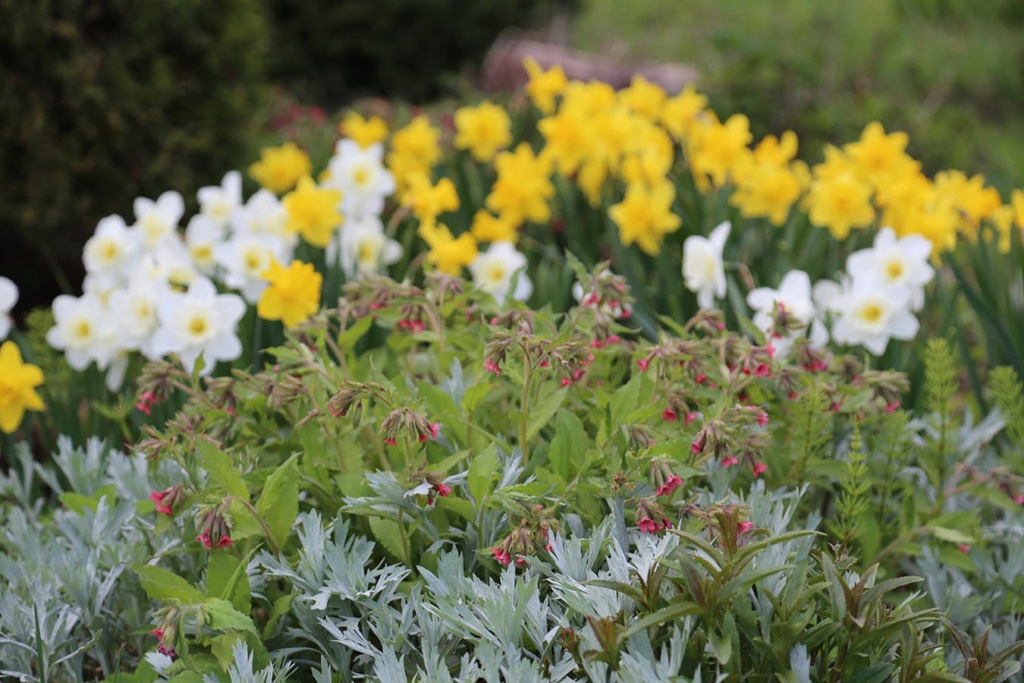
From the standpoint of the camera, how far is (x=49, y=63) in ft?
10.3

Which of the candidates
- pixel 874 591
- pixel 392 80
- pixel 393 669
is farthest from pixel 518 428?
pixel 392 80

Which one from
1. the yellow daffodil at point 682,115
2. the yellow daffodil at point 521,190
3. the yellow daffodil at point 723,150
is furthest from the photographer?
the yellow daffodil at point 682,115

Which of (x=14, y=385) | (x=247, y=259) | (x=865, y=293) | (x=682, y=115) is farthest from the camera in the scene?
(x=682, y=115)

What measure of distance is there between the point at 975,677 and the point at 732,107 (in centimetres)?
375

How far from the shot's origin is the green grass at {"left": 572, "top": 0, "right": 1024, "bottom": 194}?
469 centimetres

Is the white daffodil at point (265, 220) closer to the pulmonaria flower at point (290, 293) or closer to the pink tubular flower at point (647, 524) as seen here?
the pulmonaria flower at point (290, 293)

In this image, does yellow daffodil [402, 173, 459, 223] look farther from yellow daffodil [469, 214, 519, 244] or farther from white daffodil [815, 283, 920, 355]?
white daffodil [815, 283, 920, 355]

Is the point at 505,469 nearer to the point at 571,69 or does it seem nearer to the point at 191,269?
the point at 191,269

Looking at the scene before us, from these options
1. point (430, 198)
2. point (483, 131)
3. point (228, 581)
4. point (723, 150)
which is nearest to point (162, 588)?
point (228, 581)

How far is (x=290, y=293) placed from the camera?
1.88 m

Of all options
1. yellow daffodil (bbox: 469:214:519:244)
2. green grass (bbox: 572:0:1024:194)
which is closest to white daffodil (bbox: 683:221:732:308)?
yellow daffodil (bbox: 469:214:519:244)

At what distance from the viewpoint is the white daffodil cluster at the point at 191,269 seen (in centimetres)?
194

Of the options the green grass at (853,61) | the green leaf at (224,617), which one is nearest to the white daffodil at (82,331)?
the green leaf at (224,617)

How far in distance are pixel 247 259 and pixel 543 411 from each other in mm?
989
